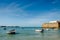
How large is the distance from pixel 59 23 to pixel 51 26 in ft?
19.9

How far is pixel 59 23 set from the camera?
9594cm

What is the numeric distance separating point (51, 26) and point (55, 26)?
377 cm

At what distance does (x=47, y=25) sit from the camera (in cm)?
9988

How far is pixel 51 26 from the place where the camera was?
98.2m

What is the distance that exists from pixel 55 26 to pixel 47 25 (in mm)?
6754

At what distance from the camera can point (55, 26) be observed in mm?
95250

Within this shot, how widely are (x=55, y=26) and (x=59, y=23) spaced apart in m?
3.60

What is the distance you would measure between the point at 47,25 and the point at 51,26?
124 inches
